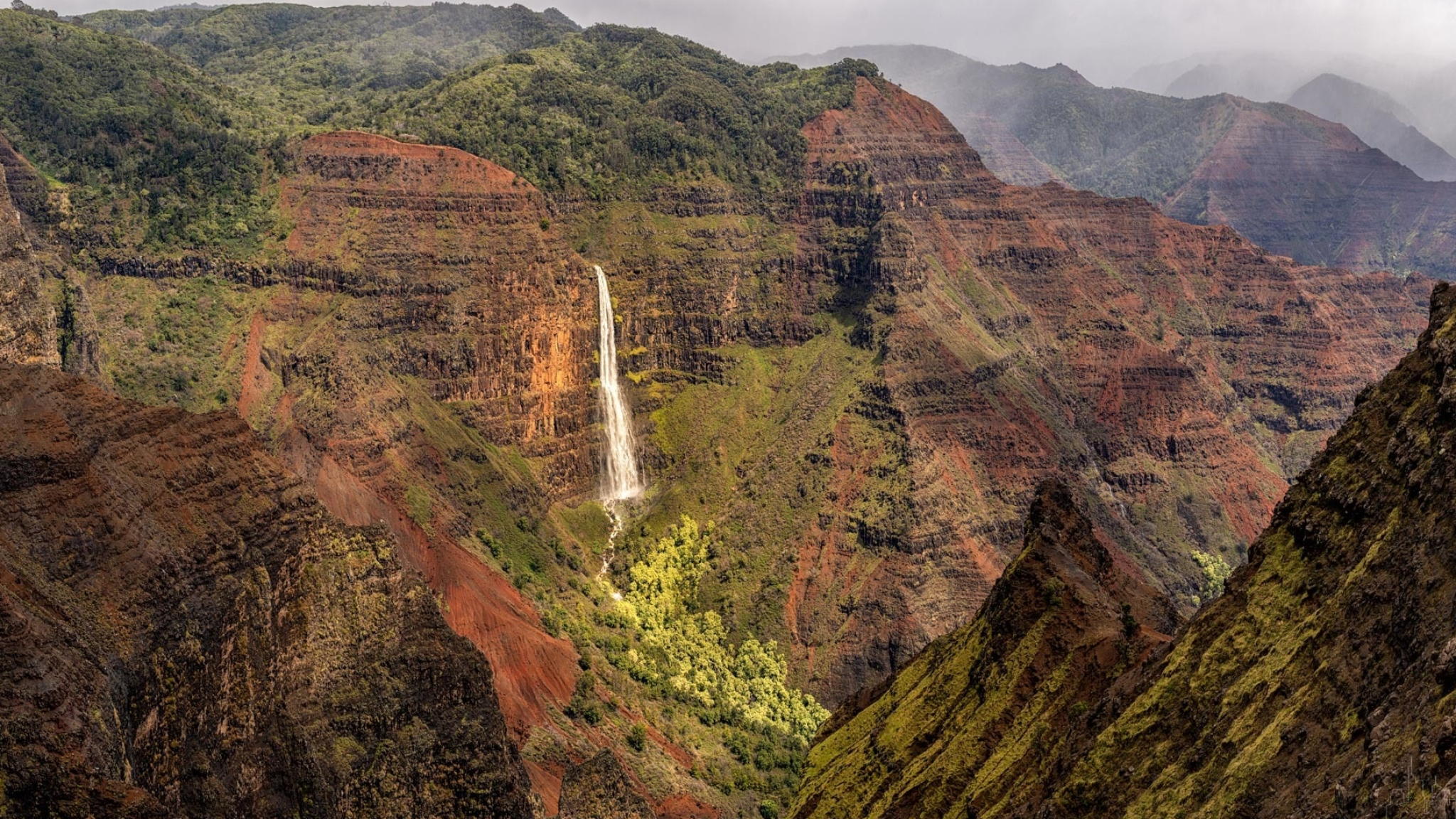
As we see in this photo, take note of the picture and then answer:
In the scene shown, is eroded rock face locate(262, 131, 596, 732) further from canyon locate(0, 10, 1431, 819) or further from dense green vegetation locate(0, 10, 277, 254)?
→ dense green vegetation locate(0, 10, 277, 254)

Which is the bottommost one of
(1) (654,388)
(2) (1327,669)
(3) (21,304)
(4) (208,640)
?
(1) (654,388)

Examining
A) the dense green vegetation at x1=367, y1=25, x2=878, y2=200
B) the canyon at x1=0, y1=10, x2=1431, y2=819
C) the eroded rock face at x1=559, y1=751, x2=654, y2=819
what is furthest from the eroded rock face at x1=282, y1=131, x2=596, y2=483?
the eroded rock face at x1=559, y1=751, x2=654, y2=819

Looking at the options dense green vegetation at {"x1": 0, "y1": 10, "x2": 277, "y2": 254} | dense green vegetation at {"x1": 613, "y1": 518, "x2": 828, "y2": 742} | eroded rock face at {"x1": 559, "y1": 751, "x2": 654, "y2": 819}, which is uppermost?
dense green vegetation at {"x1": 0, "y1": 10, "x2": 277, "y2": 254}

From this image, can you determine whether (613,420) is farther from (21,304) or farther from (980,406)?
(21,304)

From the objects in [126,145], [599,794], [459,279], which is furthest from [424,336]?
[599,794]

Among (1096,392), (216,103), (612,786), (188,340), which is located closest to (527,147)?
(216,103)

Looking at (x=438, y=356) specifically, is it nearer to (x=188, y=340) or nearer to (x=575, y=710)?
(x=188, y=340)
